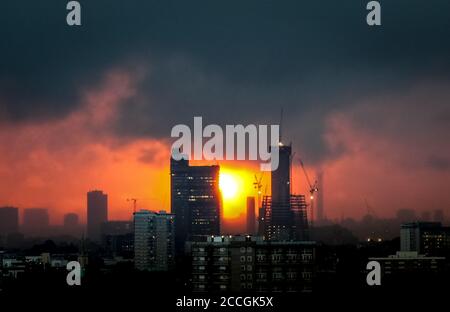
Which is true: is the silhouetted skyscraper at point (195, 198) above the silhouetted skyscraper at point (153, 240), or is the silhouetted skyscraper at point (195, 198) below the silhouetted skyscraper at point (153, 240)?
above

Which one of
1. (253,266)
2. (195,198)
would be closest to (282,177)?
(195,198)

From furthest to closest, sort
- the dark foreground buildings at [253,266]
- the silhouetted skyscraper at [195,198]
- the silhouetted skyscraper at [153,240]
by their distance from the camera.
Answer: the silhouetted skyscraper at [195,198]
the silhouetted skyscraper at [153,240]
the dark foreground buildings at [253,266]

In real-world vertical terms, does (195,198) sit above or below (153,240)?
above

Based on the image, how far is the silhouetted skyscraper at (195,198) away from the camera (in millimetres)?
157250

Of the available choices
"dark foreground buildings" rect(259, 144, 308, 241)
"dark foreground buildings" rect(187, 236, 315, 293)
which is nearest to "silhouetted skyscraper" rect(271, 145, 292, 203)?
"dark foreground buildings" rect(259, 144, 308, 241)

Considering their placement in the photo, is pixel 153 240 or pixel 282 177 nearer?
pixel 153 240

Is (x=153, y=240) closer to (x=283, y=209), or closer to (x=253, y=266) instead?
(x=283, y=209)

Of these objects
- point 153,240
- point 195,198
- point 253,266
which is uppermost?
point 195,198

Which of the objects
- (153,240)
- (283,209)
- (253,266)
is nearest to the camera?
(253,266)

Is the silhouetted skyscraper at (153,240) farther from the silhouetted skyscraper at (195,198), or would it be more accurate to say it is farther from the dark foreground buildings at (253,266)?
the dark foreground buildings at (253,266)

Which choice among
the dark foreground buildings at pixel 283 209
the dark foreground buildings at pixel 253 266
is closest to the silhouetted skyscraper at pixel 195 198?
the dark foreground buildings at pixel 283 209

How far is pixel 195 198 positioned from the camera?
555 feet

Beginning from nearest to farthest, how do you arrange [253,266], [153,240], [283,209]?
[253,266], [153,240], [283,209]
